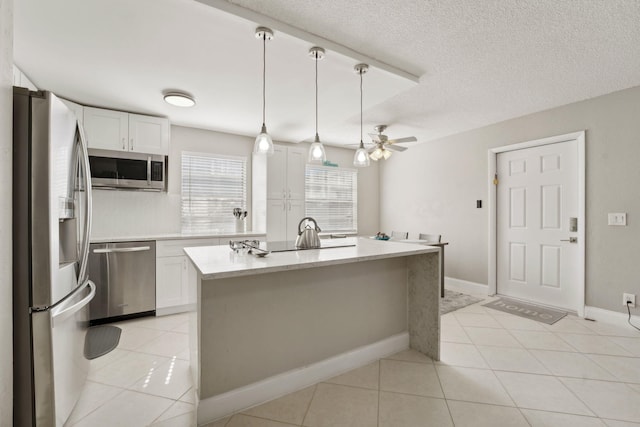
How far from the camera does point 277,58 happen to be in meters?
2.26

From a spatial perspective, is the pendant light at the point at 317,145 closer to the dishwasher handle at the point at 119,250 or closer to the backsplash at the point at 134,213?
the dishwasher handle at the point at 119,250

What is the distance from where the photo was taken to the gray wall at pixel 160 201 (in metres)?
3.53

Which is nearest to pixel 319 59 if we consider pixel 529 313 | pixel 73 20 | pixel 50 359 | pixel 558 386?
pixel 73 20

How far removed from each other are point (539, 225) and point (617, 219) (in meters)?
0.76

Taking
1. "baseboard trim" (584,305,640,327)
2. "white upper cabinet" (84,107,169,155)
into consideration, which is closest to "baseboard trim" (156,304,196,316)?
"white upper cabinet" (84,107,169,155)

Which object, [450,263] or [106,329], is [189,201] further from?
[450,263]

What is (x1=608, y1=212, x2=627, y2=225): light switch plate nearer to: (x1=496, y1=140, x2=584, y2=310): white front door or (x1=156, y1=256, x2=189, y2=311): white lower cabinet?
(x1=496, y1=140, x2=584, y2=310): white front door

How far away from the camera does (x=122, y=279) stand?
121 inches

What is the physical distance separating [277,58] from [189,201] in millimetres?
2621

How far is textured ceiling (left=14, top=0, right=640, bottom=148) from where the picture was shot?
1.77 metres

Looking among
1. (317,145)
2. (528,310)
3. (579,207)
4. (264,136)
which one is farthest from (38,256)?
(579,207)

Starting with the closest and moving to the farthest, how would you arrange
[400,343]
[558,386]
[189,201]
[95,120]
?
1. [558,386]
2. [400,343]
3. [95,120]
4. [189,201]

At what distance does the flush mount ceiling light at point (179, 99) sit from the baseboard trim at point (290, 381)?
2.74 m

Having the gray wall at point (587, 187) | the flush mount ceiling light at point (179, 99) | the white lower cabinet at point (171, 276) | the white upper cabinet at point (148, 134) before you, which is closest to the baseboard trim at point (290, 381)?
the white lower cabinet at point (171, 276)
